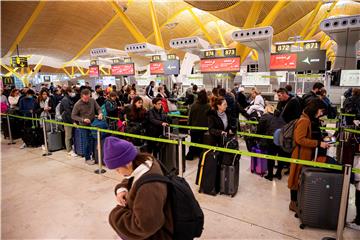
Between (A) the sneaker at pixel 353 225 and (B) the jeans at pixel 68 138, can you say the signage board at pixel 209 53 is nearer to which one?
(B) the jeans at pixel 68 138

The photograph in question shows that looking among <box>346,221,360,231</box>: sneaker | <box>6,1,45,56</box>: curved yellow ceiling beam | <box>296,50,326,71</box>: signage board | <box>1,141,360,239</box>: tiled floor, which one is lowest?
<box>1,141,360,239</box>: tiled floor

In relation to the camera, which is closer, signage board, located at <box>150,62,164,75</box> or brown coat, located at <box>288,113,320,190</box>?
brown coat, located at <box>288,113,320,190</box>

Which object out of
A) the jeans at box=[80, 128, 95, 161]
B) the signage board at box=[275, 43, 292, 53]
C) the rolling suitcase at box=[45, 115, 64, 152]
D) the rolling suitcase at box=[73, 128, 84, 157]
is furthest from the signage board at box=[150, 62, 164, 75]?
the jeans at box=[80, 128, 95, 161]

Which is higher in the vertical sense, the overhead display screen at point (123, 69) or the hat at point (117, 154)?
the overhead display screen at point (123, 69)

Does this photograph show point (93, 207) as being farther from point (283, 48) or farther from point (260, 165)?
point (283, 48)

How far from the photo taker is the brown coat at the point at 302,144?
325 centimetres

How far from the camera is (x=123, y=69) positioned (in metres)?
14.1

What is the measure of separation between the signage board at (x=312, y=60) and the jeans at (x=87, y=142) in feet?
25.8

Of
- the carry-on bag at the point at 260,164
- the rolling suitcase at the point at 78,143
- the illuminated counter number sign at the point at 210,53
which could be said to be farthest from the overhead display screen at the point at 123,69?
the carry-on bag at the point at 260,164

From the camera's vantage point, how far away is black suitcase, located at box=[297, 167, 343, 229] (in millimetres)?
3031

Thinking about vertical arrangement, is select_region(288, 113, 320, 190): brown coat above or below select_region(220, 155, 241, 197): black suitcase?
above

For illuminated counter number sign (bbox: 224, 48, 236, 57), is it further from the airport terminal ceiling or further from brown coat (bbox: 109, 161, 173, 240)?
the airport terminal ceiling

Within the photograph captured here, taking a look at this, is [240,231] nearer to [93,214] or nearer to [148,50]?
[93,214]

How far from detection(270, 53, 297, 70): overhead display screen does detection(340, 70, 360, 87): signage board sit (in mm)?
1904
